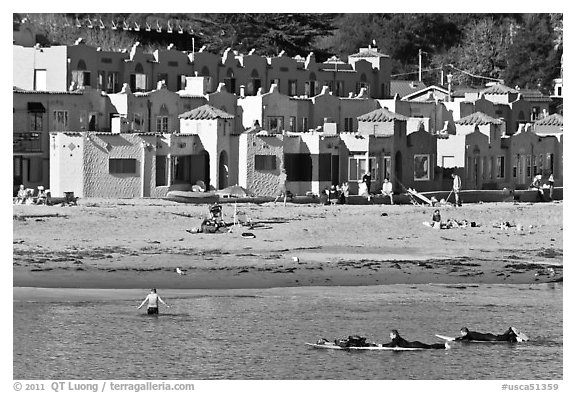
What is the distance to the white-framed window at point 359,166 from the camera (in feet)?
245

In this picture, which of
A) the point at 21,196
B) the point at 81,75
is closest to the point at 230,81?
the point at 81,75

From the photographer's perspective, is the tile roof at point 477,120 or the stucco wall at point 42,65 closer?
the stucco wall at point 42,65

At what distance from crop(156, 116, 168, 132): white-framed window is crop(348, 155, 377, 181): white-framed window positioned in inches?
268

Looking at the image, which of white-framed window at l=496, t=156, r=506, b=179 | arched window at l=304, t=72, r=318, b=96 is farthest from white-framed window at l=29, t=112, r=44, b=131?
white-framed window at l=496, t=156, r=506, b=179

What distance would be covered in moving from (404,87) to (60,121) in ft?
98.3

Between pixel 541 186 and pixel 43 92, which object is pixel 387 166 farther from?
pixel 43 92

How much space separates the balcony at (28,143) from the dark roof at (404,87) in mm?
29077

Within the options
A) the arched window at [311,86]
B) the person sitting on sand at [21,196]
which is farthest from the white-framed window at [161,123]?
the arched window at [311,86]

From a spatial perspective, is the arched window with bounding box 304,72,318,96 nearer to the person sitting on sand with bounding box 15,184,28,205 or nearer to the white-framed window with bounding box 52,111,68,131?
the white-framed window with bounding box 52,111,68,131

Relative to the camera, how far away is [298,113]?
79875 millimetres

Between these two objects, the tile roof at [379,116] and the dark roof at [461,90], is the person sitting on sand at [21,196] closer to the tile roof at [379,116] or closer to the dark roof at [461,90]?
the tile roof at [379,116]

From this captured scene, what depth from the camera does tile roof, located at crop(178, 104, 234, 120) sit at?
72688 mm
